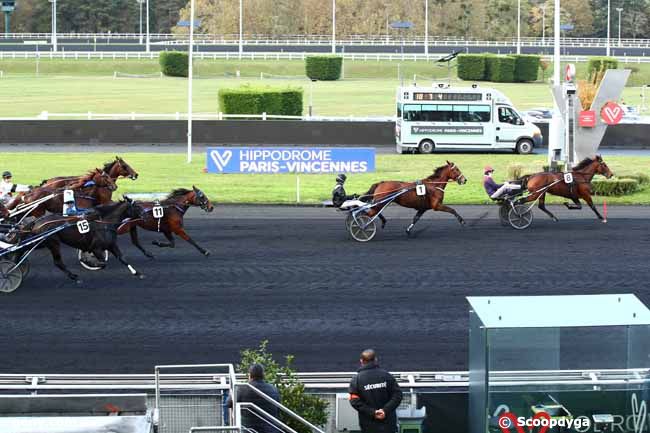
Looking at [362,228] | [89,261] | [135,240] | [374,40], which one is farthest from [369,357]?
[374,40]

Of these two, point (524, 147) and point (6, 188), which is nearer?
point (6, 188)

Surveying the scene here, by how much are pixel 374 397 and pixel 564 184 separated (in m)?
13.5

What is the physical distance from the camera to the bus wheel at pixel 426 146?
3559 centimetres

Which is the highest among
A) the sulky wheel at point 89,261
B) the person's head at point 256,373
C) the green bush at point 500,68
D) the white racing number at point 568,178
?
the green bush at point 500,68

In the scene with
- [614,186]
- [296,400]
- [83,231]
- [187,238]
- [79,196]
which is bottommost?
[296,400]

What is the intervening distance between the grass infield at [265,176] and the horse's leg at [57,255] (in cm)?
875

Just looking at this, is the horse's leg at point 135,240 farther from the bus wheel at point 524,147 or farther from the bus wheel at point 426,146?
the bus wheel at point 524,147

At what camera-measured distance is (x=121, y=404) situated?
28.3 ft

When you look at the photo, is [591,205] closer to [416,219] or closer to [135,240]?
[416,219]

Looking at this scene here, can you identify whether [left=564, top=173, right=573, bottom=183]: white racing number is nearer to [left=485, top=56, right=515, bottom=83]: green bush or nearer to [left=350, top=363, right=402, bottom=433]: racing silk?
[left=350, top=363, right=402, bottom=433]: racing silk

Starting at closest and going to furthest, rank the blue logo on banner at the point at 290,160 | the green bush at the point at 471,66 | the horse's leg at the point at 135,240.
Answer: the horse's leg at the point at 135,240
the blue logo on banner at the point at 290,160
the green bush at the point at 471,66

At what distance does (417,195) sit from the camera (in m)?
20.5

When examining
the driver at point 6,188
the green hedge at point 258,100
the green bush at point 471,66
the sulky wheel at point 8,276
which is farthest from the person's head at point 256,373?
the green bush at point 471,66

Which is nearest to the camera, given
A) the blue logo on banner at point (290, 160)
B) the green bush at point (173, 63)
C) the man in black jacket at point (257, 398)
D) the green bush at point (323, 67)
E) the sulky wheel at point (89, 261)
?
the man in black jacket at point (257, 398)
